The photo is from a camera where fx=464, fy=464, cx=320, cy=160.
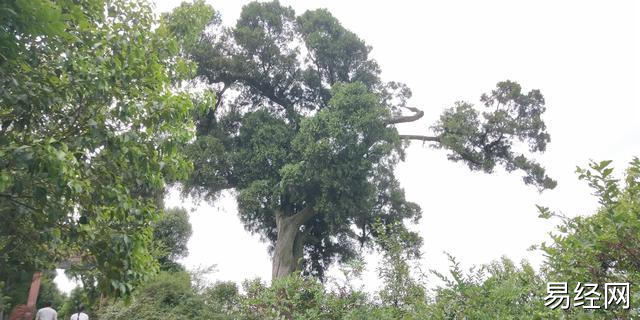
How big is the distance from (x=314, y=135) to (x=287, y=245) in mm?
3750

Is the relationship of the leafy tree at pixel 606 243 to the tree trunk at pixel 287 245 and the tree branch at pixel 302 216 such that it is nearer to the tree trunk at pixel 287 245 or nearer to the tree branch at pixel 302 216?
the tree trunk at pixel 287 245

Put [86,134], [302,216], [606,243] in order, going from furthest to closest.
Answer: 1. [302,216]
2. [86,134]
3. [606,243]

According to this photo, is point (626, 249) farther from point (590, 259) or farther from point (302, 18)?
point (302, 18)

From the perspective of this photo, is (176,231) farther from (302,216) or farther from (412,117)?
(412,117)

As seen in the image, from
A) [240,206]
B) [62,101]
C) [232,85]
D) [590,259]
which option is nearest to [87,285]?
[62,101]

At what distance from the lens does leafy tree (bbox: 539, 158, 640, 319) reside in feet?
6.55

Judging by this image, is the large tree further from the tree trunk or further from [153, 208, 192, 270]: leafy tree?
[153, 208, 192, 270]: leafy tree

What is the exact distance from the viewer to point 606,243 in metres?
2.04

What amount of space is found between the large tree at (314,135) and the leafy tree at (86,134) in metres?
9.52

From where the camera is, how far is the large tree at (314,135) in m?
13.8

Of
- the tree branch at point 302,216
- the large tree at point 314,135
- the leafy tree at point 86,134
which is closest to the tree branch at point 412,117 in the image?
the large tree at point 314,135

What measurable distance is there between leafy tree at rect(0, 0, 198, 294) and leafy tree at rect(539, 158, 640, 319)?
2746 mm

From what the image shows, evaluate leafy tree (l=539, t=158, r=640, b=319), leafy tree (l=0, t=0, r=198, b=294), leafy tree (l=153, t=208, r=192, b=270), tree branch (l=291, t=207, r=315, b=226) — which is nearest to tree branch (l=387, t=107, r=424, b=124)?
tree branch (l=291, t=207, r=315, b=226)

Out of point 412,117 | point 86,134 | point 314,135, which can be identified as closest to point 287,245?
point 314,135
